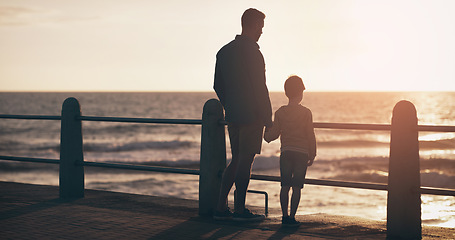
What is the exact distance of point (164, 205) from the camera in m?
6.94

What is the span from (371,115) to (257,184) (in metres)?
64.7

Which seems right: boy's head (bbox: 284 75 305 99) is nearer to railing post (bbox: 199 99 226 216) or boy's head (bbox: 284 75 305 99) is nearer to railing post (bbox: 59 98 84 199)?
railing post (bbox: 199 99 226 216)

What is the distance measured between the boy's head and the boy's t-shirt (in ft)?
0.41

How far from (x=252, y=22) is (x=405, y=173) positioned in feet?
6.54

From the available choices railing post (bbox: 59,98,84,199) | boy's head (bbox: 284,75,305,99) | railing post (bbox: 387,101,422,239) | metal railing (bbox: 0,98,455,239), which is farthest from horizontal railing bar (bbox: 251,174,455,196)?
railing post (bbox: 59,98,84,199)

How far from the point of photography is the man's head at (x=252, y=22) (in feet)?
18.3

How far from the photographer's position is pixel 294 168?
5.57 metres

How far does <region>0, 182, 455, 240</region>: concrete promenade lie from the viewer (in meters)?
5.19

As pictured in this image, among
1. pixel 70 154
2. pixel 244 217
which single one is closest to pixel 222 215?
pixel 244 217

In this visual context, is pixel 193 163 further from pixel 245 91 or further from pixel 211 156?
pixel 245 91

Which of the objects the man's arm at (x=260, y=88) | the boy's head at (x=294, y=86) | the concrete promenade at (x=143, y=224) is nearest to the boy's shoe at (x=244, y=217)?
the concrete promenade at (x=143, y=224)

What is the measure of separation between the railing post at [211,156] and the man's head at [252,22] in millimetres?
965

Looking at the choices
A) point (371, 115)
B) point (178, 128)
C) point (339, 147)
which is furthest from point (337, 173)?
point (371, 115)

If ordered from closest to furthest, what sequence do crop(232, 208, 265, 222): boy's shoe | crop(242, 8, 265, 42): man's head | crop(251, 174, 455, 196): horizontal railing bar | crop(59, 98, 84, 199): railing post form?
crop(251, 174, 455, 196): horizontal railing bar → crop(242, 8, 265, 42): man's head → crop(232, 208, 265, 222): boy's shoe → crop(59, 98, 84, 199): railing post
